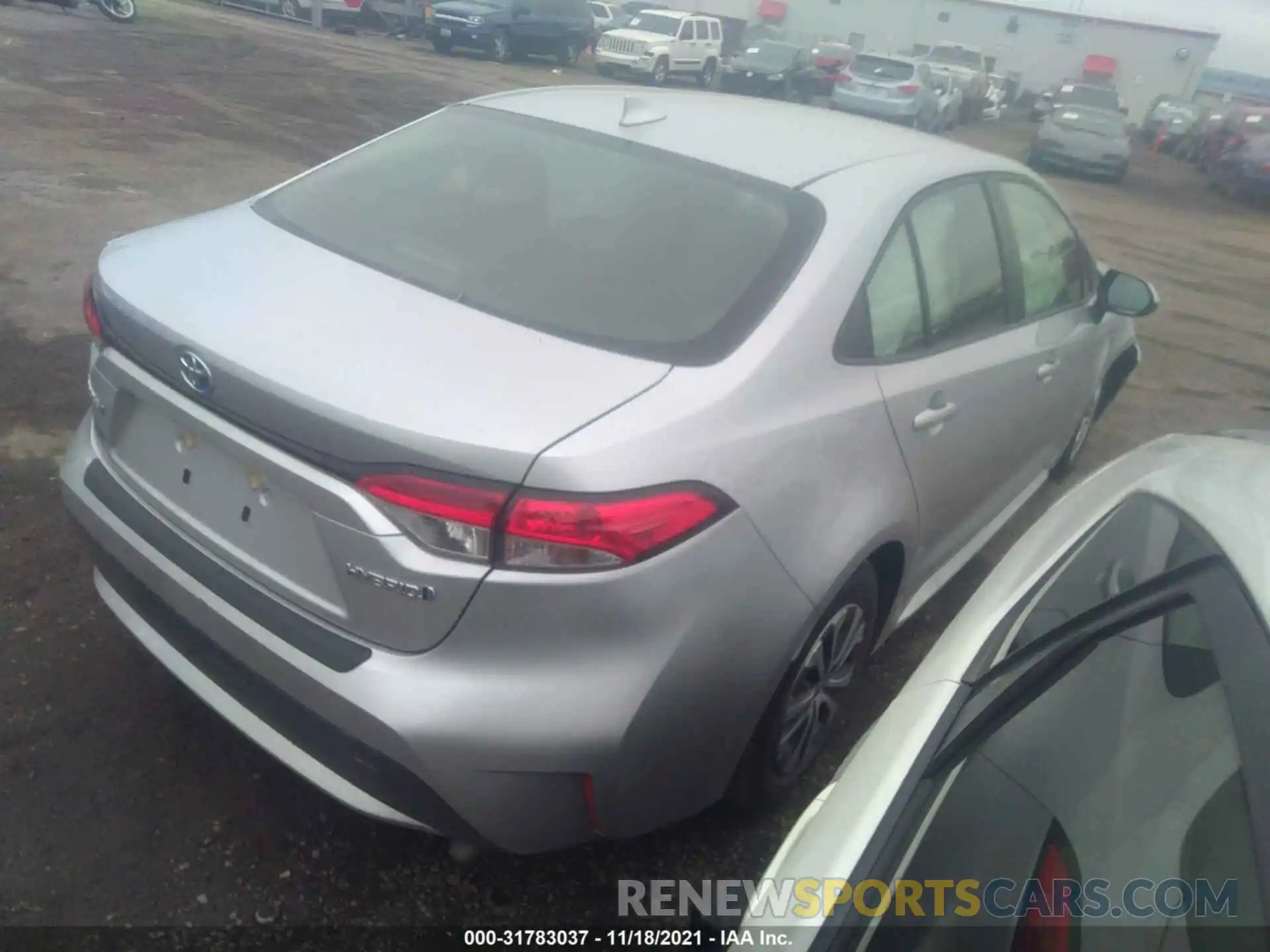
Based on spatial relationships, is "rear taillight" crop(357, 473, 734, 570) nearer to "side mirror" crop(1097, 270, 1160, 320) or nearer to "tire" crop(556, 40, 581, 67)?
"side mirror" crop(1097, 270, 1160, 320)

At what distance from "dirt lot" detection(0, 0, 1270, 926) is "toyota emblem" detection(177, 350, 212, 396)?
3.64 ft

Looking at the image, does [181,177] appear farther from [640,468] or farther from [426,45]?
[426,45]

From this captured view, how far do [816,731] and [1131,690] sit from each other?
1352 millimetres

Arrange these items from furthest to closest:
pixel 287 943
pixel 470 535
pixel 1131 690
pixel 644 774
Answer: pixel 287 943, pixel 644 774, pixel 470 535, pixel 1131 690

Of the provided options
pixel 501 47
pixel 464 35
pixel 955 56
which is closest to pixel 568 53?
pixel 501 47

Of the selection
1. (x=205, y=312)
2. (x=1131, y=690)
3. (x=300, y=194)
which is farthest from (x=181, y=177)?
(x=1131, y=690)

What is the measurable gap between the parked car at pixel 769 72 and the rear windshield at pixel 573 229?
2508 cm

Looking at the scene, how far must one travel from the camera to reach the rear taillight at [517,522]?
1.85 metres

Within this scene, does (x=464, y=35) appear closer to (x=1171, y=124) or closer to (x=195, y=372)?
(x=195, y=372)

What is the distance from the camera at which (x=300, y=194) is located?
Result: 2914 millimetres

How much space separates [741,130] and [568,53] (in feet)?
83.2

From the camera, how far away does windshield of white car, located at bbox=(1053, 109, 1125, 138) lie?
21203 mm

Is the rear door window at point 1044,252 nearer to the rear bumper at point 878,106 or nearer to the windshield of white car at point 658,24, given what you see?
the rear bumper at point 878,106

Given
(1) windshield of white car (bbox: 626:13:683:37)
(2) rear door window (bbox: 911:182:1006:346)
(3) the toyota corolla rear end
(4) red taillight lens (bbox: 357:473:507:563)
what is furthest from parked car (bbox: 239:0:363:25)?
(4) red taillight lens (bbox: 357:473:507:563)
